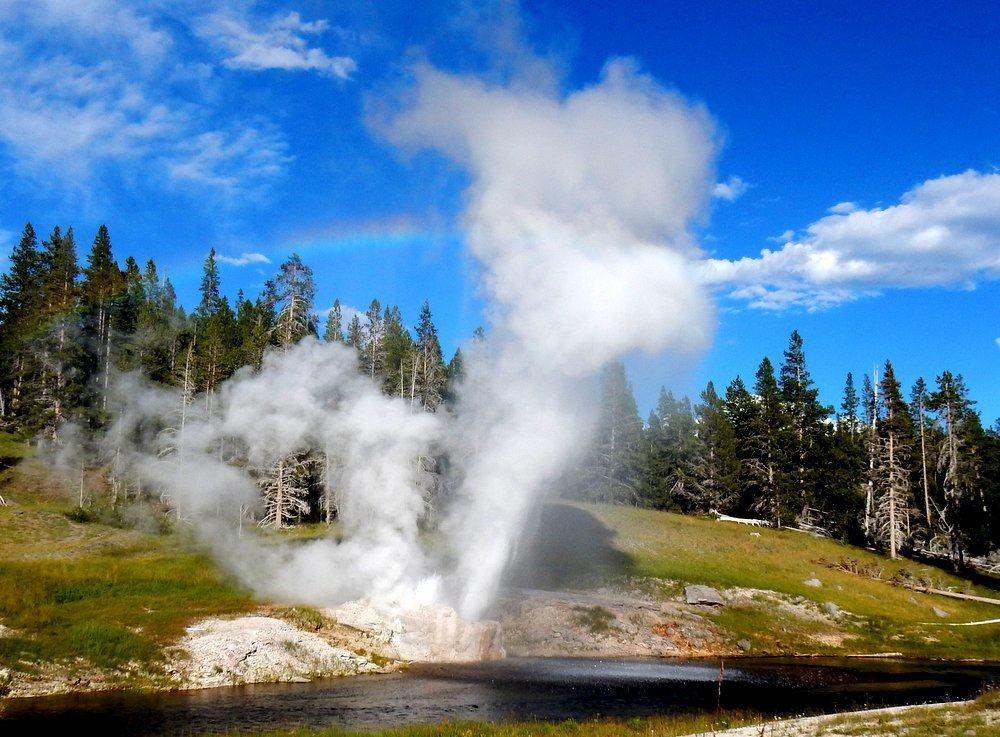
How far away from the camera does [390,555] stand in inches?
1742

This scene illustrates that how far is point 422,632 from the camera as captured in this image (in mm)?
42031

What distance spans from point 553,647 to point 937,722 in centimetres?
2649

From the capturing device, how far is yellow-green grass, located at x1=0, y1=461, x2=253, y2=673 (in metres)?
31.3

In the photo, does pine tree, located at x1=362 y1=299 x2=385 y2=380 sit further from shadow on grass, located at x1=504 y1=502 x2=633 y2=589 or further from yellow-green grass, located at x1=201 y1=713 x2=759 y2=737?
yellow-green grass, located at x1=201 y1=713 x2=759 y2=737

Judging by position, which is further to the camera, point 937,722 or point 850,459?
point 850,459

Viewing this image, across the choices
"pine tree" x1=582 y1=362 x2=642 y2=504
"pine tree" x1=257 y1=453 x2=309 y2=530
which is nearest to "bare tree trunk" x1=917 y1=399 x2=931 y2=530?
"pine tree" x1=582 y1=362 x2=642 y2=504

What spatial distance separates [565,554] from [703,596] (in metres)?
16.3

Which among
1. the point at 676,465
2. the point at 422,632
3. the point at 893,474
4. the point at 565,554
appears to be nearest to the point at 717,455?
the point at 676,465

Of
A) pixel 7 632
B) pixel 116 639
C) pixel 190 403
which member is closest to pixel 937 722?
pixel 116 639

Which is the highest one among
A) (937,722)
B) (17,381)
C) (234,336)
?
(234,336)

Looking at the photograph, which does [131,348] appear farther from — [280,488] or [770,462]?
[770,462]

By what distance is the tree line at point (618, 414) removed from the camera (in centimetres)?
7988

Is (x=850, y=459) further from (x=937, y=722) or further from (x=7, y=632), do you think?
(x=7, y=632)

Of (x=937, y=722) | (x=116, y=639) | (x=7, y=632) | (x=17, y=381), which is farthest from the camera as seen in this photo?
(x=17, y=381)
